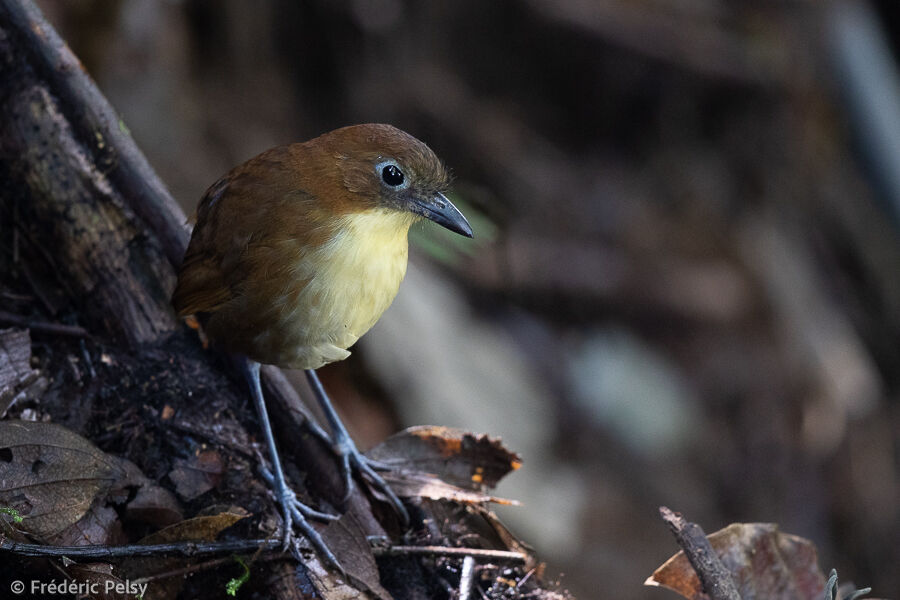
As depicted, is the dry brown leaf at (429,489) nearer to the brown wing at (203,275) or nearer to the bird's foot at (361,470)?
the bird's foot at (361,470)

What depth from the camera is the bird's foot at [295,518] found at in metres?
2.34

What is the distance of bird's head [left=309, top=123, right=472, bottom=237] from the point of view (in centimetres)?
248

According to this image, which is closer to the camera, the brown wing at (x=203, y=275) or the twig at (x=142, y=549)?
the twig at (x=142, y=549)

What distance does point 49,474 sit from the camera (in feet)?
7.16

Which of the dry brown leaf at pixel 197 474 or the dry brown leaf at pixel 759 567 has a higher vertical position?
the dry brown leaf at pixel 197 474

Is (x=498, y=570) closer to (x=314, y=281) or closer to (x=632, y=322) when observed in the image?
(x=314, y=281)

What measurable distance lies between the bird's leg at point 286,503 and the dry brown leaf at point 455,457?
1.22 ft

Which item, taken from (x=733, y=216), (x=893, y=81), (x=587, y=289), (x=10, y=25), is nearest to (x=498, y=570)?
(x=10, y=25)

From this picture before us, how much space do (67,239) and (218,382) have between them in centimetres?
70

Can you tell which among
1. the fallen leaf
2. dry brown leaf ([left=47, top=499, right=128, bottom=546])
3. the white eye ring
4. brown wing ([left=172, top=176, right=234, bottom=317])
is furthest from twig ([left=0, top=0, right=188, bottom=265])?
dry brown leaf ([left=47, top=499, right=128, bottom=546])

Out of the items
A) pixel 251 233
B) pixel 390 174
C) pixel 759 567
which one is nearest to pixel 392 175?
pixel 390 174

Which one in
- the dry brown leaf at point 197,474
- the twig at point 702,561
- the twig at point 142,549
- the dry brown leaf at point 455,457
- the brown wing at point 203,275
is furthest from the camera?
the dry brown leaf at point 455,457

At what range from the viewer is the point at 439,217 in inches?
101

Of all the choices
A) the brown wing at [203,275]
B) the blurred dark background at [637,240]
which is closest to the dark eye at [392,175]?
the brown wing at [203,275]
